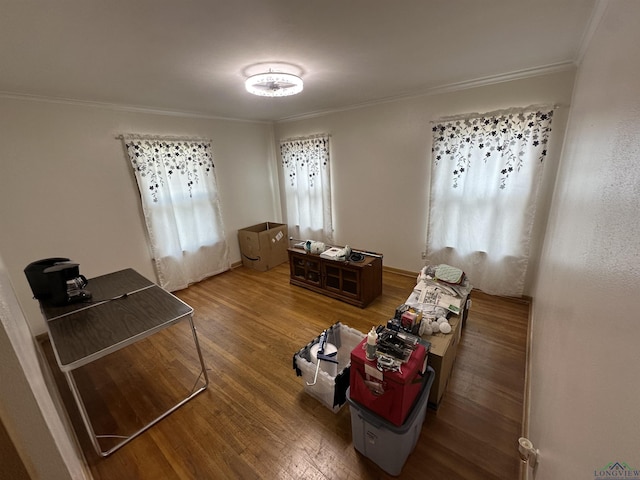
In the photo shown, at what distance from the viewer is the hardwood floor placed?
A: 1.39 metres

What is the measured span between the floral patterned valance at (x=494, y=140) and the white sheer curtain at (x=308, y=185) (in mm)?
1627

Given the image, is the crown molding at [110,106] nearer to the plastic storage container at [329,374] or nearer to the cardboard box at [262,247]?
the cardboard box at [262,247]

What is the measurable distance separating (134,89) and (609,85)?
3.18 meters

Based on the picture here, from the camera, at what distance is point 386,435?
4.13ft

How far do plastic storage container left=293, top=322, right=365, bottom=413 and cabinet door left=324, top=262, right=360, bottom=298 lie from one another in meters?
0.83

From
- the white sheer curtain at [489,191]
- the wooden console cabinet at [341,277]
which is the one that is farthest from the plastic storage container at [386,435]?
the white sheer curtain at [489,191]

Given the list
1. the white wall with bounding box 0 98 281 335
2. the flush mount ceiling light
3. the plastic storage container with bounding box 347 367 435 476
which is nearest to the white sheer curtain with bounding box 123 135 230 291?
the white wall with bounding box 0 98 281 335

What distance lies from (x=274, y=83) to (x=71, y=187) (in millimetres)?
2334

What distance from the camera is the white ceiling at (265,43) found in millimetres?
1217

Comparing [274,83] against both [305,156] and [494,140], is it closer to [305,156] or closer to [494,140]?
[305,156]

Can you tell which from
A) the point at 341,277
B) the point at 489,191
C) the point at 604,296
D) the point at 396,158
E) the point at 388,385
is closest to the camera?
the point at 604,296

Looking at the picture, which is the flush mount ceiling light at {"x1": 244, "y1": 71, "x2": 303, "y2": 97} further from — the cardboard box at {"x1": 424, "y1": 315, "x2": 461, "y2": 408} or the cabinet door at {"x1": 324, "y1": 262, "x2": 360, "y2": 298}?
the cardboard box at {"x1": 424, "y1": 315, "x2": 461, "y2": 408}

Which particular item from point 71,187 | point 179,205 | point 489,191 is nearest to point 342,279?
point 489,191

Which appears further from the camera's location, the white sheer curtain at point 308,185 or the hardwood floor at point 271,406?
the white sheer curtain at point 308,185
